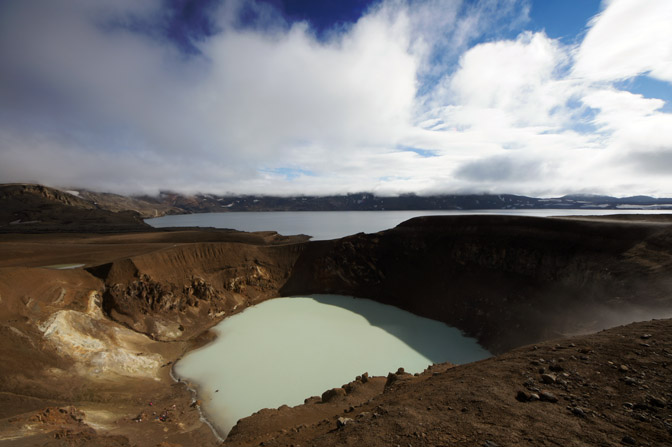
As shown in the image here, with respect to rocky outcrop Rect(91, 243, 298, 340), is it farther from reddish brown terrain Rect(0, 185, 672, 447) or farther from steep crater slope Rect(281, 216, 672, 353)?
steep crater slope Rect(281, 216, 672, 353)

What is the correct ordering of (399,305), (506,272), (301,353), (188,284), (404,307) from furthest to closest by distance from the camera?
1. (399,305)
2. (404,307)
3. (188,284)
4. (506,272)
5. (301,353)

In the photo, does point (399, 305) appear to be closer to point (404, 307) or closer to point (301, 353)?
point (404, 307)

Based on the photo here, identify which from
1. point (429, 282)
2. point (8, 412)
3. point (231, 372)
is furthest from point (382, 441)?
point (429, 282)

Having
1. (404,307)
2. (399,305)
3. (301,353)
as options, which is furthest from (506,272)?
(301,353)

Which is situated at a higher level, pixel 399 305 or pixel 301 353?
pixel 301 353

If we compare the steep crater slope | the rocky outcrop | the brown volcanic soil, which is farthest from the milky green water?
the steep crater slope

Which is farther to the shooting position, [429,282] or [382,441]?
[429,282]

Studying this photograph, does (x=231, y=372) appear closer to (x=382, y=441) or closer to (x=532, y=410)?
(x=382, y=441)
